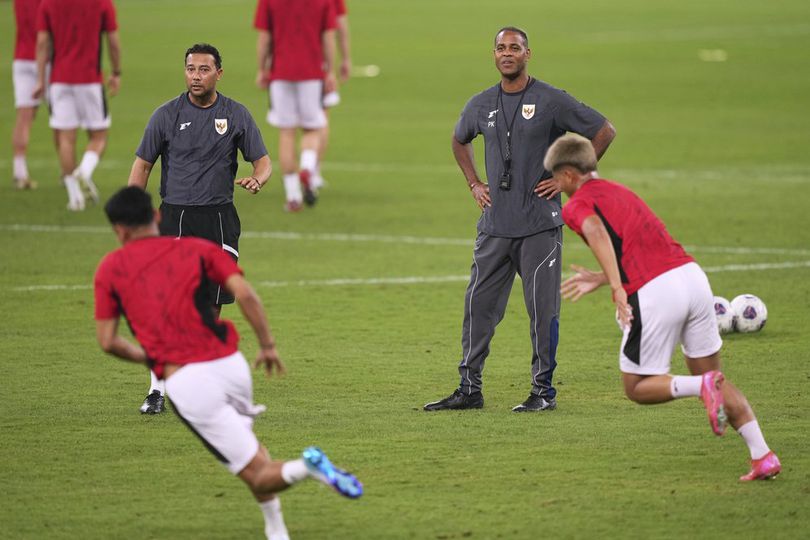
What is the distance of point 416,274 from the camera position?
16.4m

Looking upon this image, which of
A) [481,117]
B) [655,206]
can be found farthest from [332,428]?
[655,206]

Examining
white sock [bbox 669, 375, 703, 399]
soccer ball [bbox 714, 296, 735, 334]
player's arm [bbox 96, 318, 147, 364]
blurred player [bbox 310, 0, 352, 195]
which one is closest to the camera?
player's arm [bbox 96, 318, 147, 364]

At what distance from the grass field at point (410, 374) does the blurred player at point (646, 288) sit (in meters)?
0.50

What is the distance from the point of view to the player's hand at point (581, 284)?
27.8ft

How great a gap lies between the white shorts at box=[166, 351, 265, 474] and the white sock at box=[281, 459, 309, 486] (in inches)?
8.5

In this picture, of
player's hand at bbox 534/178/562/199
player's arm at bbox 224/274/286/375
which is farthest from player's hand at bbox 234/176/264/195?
player's arm at bbox 224/274/286/375

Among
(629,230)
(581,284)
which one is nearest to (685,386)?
(581,284)

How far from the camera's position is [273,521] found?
759cm

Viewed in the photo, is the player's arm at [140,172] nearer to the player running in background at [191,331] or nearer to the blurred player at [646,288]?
the player running in background at [191,331]

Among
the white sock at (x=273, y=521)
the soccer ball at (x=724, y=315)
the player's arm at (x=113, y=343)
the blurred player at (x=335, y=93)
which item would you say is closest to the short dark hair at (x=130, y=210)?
the player's arm at (x=113, y=343)

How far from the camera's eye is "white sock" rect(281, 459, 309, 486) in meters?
7.29

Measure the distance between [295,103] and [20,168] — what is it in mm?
4374

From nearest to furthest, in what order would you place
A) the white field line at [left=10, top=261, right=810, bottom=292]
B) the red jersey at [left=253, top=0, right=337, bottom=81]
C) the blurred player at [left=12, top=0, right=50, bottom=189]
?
the white field line at [left=10, top=261, right=810, bottom=292]
the red jersey at [left=253, top=0, right=337, bottom=81]
the blurred player at [left=12, top=0, right=50, bottom=189]

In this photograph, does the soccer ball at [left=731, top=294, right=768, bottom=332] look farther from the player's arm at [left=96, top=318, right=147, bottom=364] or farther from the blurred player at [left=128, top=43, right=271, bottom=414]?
the player's arm at [left=96, top=318, right=147, bottom=364]
